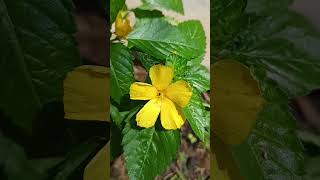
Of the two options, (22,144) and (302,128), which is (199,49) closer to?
Answer: (302,128)

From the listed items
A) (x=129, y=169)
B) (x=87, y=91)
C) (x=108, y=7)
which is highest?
(x=108, y=7)

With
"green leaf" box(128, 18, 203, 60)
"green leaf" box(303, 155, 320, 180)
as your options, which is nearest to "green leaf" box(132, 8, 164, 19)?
"green leaf" box(128, 18, 203, 60)

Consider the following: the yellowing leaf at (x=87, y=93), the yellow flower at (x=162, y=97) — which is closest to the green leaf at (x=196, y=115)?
the yellow flower at (x=162, y=97)

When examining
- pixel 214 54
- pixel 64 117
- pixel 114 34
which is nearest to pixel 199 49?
pixel 214 54

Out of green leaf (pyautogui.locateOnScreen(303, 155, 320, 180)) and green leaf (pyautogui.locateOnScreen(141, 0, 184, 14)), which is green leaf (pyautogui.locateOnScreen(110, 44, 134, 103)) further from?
green leaf (pyautogui.locateOnScreen(303, 155, 320, 180))

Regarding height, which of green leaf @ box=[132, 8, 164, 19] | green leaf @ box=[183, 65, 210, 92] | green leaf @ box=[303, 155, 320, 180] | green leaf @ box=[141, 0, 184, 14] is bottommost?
green leaf @ box=[303, 155, 320, 180]

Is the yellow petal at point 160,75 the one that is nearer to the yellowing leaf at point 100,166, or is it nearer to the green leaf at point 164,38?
the green leaf at point 164,38

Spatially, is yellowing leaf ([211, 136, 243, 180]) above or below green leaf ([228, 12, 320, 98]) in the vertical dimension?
below
